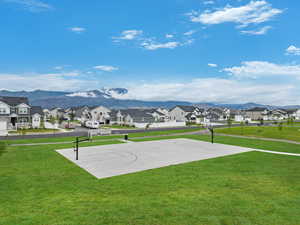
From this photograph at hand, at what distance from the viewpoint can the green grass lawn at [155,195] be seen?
322 inches

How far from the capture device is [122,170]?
15617 mm

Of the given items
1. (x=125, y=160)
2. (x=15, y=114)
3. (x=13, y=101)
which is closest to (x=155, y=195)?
(x=125, y=160)

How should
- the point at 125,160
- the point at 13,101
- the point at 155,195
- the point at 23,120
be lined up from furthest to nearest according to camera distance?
1. the point at 13,101
2. the point at 23,120
3. the point at 125,160
4. the point at 155,195

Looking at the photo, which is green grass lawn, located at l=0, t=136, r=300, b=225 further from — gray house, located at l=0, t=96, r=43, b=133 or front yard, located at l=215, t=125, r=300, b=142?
gray house, located at l=0, t=96, r=43, b=133

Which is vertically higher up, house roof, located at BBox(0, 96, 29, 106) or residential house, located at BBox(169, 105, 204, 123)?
house roof, located at BBox(0, 96, 29, 106)

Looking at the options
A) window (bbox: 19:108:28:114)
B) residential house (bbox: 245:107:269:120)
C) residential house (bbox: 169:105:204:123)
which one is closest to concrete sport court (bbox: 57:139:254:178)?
window (bbox: 19:108:28:114)

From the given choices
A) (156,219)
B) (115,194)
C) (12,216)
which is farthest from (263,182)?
(12,216)

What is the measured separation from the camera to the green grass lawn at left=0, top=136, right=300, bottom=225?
817cm

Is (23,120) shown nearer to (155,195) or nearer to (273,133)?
(155,195)

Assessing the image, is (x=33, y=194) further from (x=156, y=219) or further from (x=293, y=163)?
(x=293, y=163)

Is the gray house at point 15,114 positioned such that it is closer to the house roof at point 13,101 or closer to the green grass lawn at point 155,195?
the house roof at point 13,101

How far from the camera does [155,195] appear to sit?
34.5 feet

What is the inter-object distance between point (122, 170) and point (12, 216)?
8.23 meters

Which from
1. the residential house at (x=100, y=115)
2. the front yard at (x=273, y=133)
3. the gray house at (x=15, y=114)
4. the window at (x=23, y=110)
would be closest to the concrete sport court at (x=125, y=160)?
the front yard at (x=273, y=133)
